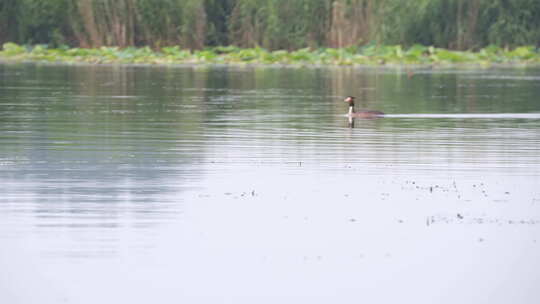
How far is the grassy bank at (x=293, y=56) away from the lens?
177 ft

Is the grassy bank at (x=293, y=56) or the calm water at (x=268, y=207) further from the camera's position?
the grassy bank at (x=293, y=56)

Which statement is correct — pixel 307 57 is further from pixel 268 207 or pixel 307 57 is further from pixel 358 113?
pixel 268 207


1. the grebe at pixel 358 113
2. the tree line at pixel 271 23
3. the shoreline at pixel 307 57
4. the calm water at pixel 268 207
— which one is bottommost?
the shoreline at pixel 307 57

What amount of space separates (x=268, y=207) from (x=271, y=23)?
44846mm

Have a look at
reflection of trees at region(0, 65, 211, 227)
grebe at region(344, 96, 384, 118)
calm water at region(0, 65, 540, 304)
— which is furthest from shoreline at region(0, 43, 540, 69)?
grebe at region(344, 96, 384, 118)

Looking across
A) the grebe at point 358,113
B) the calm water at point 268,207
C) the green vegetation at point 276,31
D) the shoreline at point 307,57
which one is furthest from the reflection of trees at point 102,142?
the green vegetation at point 276,31

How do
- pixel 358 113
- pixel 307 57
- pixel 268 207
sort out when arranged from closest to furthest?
pixel 268 207 → pixel 358 113 → pixel 307 57

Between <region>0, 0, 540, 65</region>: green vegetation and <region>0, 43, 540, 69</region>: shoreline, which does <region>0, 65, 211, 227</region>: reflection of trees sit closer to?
<region>0, 43, 540, 69</region>: shoreline

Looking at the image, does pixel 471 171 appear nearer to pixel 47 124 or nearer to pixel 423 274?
pixel 423 274

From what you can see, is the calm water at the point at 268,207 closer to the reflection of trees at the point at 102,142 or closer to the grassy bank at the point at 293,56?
the reflection of trees at the point at 102,142

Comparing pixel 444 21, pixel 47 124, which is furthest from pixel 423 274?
pixel 444 21

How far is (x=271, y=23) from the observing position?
5784 centimetres

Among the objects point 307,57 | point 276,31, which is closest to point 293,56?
point 307,57

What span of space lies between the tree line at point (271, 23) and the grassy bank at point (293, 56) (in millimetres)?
→ 739
